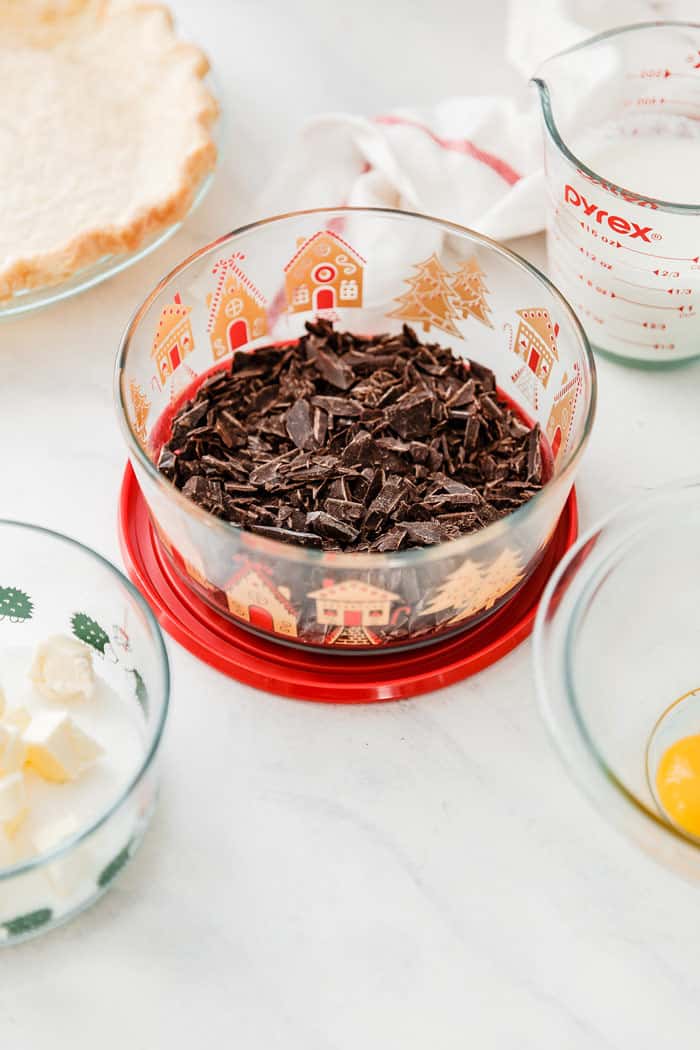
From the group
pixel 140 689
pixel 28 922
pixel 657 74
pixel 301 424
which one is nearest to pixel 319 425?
pixel 301 424

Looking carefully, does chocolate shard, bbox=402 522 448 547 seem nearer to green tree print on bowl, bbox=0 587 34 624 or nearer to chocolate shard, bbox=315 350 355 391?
chocolate shard, bbox=315 350 355 391

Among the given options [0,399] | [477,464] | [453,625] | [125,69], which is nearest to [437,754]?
[453,625]

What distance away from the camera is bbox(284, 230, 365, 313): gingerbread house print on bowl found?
1317 mm

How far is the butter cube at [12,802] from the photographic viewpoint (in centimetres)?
97

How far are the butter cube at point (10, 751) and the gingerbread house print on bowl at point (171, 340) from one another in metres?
0.42

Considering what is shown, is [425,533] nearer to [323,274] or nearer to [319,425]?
[319,425]

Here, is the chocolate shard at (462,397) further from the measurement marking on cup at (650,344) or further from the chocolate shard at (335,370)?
the measurement marking on cup at (650,344)

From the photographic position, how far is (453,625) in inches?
44.5

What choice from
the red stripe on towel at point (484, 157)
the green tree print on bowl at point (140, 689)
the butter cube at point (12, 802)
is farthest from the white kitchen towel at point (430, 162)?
the butter cube at point (12, 802)

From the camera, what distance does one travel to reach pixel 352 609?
104cm

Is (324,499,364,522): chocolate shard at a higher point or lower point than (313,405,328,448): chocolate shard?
lower

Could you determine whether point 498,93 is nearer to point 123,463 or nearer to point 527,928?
point 123,463

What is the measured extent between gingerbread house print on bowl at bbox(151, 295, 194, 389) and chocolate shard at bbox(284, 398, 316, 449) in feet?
0.48

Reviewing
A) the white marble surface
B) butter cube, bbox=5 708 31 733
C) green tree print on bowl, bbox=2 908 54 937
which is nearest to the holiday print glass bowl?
the white marble surface
